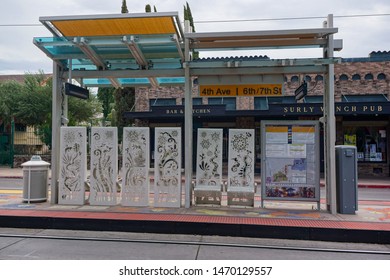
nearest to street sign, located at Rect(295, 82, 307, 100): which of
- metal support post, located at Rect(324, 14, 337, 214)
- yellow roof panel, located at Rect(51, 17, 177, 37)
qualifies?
metal support post, located at Rect(324, 14, 337, 214)

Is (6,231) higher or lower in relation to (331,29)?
lower

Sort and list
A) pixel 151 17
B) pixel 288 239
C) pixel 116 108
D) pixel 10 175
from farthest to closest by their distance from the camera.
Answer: pixel 116 108 → pixel 10 175 → pixel 151 17 → pixel 288 239

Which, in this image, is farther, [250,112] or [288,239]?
[250,112]

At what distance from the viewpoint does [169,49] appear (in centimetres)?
924

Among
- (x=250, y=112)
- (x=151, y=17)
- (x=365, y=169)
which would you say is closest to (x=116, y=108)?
(x=250, y=112)

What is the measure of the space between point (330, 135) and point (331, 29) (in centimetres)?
238

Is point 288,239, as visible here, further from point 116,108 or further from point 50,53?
point 116,108

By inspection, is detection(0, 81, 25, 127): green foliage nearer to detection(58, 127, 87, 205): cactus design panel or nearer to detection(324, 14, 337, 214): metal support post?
detection(58, 127, 87, 205): cactus design panel

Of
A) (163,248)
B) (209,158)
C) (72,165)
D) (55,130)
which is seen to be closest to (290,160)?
(209,158)

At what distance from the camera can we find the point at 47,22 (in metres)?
8.48

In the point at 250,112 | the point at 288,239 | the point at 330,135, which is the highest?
the point at 250,112

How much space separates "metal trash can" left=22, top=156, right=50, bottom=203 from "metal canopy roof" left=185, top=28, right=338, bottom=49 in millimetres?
5055

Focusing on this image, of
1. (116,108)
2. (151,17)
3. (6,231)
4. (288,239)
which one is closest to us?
(288,239)

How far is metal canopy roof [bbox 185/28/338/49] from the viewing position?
26.9ft
